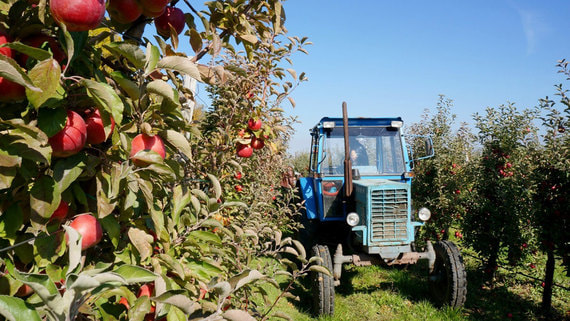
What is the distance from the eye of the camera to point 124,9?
845 millimetres

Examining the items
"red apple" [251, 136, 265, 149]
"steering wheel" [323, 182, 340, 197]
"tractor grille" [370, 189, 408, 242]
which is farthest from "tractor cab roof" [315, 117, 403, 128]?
"red apple" [251, 136, 265, 149]

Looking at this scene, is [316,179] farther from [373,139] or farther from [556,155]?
[556,155]

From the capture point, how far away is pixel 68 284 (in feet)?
1.89

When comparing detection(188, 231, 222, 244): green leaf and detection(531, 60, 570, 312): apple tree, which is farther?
detection(531, 60, 570, 312): apple tree

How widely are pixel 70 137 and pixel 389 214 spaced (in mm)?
3865

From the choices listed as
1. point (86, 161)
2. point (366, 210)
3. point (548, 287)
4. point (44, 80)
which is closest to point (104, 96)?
point (44, 80)

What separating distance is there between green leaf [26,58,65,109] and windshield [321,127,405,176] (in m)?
4.26

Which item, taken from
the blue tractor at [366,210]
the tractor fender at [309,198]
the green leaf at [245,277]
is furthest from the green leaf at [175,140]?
the tractor fender at [309,198]

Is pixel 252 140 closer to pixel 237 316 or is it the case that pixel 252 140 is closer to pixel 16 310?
pixel 237 316

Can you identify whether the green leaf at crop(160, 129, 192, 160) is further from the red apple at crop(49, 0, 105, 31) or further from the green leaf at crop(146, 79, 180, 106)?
the red apple at crop(49, 0, 105, 31)

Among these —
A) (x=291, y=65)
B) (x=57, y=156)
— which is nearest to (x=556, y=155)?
(x=291, y=65)

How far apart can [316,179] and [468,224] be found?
267 cm

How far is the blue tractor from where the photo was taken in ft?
13.3

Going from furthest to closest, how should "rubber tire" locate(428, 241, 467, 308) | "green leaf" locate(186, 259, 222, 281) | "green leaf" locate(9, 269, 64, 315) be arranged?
"rubber tire" locate(428, 241, 467, 308)
"green leaf" locate(186, 259, 222, 281)
"green leaf" locate(9, 269, 64, 315)
